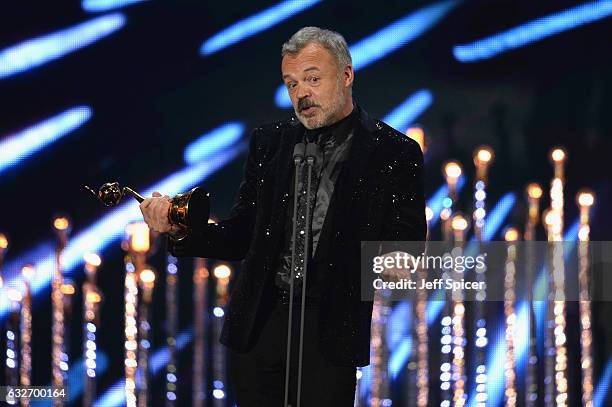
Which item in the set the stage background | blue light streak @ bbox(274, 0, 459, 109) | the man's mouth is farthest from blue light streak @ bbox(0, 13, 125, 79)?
the man's mouth

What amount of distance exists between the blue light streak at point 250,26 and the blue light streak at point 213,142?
32 centimetres

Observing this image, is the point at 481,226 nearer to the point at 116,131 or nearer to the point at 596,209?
the point at 596,209

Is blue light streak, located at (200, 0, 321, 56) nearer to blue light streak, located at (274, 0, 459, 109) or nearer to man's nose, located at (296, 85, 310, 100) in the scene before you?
blue light streak, located at (274, 0, 459, 109)

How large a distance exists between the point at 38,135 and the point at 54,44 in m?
0.37

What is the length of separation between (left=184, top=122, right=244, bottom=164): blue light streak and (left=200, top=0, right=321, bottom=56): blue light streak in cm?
32

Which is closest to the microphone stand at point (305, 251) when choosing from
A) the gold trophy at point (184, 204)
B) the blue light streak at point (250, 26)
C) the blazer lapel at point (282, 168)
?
the blazer lapel at point (282, 168)

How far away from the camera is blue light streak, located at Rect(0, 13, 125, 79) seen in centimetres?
401

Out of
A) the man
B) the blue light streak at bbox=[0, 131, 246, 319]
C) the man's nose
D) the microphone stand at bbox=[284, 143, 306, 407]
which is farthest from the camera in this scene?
the blue light streak at bbox=[0, 131, 246, 319]

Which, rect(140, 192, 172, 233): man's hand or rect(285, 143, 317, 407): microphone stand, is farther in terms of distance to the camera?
rect(140, 192, 172, 233): man's hand

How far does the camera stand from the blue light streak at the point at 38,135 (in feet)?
13.1

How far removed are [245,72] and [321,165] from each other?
184cm

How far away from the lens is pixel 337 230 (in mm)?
2236

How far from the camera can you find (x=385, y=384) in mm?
3992

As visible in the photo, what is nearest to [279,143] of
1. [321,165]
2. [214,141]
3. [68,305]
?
[321,165]
